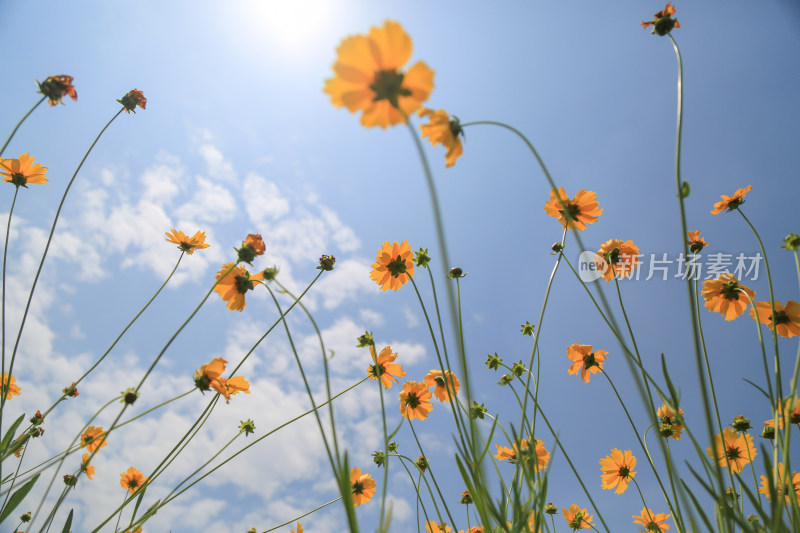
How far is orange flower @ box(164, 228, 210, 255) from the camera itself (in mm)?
2109

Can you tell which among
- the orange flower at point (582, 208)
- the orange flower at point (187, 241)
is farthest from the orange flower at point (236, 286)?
the orange flower at point (582, 208)

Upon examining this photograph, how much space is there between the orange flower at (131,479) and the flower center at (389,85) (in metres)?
3.73

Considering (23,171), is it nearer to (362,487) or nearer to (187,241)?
(187,241)

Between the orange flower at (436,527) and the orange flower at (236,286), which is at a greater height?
the orange flower at (236,286)

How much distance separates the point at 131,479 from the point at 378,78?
12.5 feet

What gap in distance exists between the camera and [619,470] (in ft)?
9.03

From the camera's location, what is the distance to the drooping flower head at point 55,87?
133cm

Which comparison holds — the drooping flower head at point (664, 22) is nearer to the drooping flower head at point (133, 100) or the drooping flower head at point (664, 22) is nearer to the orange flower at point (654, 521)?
the drooping flower head at point (133, 100)

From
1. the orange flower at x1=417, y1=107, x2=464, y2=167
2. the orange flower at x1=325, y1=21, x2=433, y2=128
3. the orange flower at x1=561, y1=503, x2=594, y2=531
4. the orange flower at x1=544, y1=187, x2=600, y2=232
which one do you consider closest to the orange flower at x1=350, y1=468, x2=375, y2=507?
the orange flower at x1=561, y1=503, x2=594, y2=531

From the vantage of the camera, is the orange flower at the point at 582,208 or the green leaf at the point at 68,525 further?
the orange flower at the point at 582,208

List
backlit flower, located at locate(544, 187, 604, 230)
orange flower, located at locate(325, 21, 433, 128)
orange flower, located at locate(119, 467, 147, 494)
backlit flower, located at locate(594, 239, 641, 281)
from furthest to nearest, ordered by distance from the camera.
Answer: orange flower, located at locate(119, 467, 147, 494)
backlit flower, located at locate(594, 239, 641, 281)
backlit flower, located at locate(544, 187, 604, 230)
orange flower, located at locate(325, 21, 433, 128)

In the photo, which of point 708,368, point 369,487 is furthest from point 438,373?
point 708,368

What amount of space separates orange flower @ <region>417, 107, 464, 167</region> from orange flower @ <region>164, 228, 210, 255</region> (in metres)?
1.63

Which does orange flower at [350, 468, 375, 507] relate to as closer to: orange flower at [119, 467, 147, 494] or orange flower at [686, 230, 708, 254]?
orange flower at [119, 467, 147, 494]
